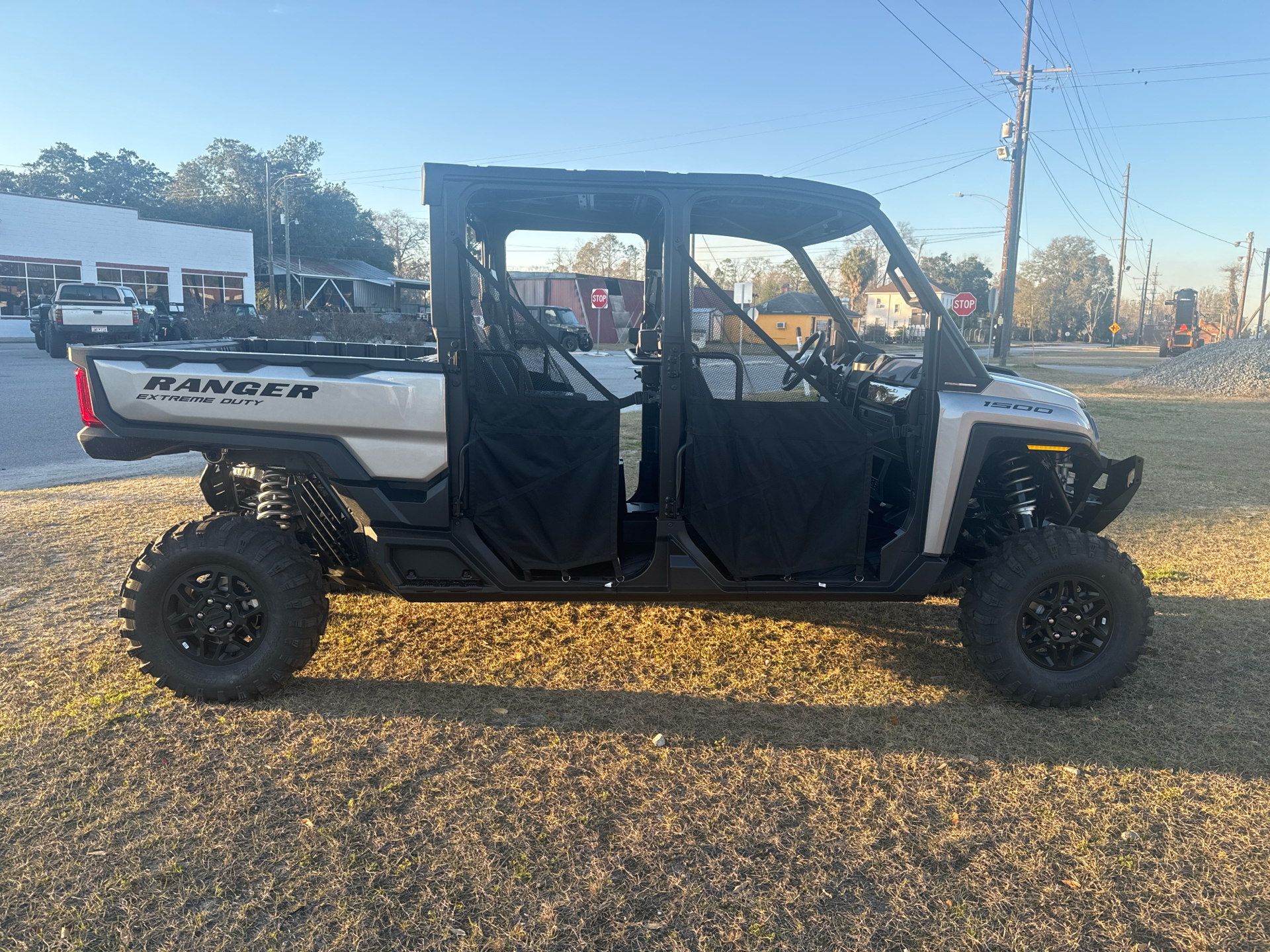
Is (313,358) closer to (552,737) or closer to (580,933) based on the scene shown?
(552,737)

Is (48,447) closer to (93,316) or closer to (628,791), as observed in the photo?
(628,791)

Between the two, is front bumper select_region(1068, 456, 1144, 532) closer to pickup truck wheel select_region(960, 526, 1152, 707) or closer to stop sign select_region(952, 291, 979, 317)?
pickup truck wheel select_region(960, 526, 1152, 707)

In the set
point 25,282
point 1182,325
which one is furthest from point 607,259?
point 1182,325

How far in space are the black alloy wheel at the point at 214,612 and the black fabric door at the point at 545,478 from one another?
3.57ft

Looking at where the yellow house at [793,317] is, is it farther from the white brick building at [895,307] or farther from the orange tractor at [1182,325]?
the orange tractor at [1182,325]

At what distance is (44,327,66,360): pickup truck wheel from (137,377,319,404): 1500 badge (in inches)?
929

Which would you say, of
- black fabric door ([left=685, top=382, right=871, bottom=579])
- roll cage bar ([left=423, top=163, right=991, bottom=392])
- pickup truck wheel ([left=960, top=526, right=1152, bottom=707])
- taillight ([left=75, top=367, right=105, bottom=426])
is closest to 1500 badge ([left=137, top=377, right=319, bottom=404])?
taillight ([left=75, top=367, right=105, bottom=426])

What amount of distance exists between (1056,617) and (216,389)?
3920 millimetres

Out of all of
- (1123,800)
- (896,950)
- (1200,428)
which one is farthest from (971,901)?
(1200,428)

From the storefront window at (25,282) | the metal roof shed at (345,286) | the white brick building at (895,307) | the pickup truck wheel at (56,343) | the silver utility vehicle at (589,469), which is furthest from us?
the metal roof shed at (345,286)

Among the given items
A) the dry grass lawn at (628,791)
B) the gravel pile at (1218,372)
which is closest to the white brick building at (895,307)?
the dry grass lawn at (628,791)

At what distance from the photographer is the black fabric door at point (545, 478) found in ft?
12.1

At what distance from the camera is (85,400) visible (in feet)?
12.0

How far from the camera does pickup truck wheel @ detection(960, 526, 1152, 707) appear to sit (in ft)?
12.5
